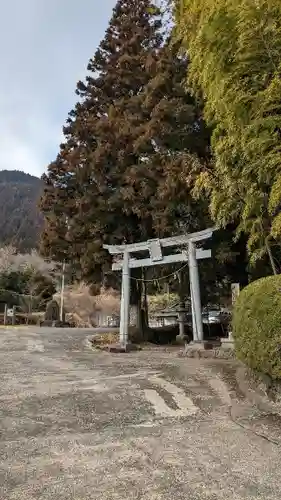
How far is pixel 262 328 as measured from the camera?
3672mm

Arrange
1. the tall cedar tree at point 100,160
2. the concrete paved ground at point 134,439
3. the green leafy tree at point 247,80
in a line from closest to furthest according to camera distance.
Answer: the concrete paved ground at point 134,439 → the green leafy tree at point 247,80 → the tall cedar tree at point 100,160

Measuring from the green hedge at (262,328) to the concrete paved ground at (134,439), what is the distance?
1.41 feet

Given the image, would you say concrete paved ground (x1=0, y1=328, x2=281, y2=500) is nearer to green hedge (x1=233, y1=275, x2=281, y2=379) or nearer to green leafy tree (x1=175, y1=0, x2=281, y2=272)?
green hedge (x1=233, y1=275, x2=281, y2=379)

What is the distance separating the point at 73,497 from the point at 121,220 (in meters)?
8.59

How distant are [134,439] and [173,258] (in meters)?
6.19

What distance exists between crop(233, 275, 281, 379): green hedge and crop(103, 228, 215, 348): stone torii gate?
13.6ft

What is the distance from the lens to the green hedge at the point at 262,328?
11.5 feet

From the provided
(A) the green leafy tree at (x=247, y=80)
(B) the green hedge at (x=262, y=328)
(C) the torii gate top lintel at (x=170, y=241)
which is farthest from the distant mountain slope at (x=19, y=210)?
(B) the green hedge at (x=262, y=328)

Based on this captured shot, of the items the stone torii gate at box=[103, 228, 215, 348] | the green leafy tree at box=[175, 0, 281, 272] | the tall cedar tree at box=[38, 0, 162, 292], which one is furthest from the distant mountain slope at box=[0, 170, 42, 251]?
the green leafy tree at box=[175, 0, 281, 272]

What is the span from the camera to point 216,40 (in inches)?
165

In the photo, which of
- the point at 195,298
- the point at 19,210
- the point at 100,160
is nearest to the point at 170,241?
the point at 195,298

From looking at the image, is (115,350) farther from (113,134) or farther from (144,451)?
(144,451)

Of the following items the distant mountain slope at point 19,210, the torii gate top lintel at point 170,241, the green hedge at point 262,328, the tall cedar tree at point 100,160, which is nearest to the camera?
the green hedge at point 262,328

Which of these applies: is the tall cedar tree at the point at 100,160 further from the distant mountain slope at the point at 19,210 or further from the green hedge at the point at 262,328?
the distant mountain slope at the point at 19,210
